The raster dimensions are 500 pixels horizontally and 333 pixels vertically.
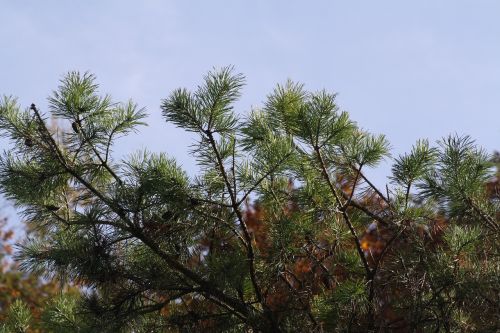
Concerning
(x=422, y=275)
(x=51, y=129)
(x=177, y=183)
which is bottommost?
(x=422, y=275)

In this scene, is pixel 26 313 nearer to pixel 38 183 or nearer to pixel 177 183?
pixel 38 183

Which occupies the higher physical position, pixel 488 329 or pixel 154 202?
pixel 154 202

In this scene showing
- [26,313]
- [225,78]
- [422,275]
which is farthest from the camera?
[26,313]

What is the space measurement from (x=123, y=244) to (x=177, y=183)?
0.25 meters

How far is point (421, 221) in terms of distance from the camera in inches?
74.5

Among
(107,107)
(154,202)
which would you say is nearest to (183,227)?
(154,202)

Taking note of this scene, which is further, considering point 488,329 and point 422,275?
point 422,275

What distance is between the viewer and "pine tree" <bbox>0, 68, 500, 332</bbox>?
183cm

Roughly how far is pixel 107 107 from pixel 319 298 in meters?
0.81

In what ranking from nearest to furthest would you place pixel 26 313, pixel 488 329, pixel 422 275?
pixel 488 329, pixel 422 275, pixel 26 313

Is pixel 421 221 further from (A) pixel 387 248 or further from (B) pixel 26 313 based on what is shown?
(B) pixel 26 313

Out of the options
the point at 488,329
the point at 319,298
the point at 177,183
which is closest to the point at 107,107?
the point at 177,183

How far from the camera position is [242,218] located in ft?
5.95

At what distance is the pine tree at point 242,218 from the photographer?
183 centimetres
